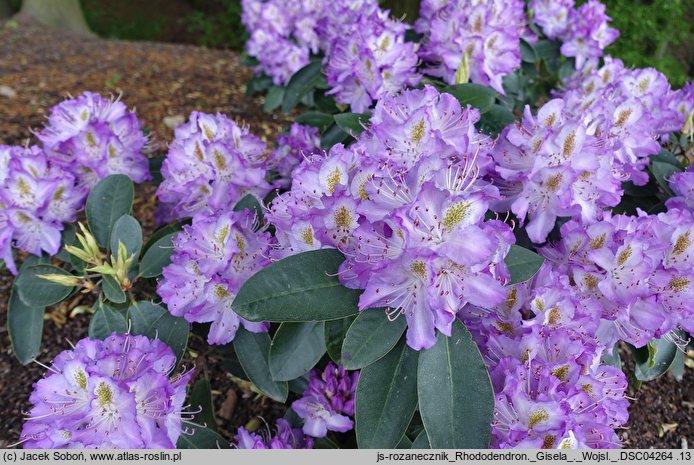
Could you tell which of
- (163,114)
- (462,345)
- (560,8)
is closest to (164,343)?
(462,345)

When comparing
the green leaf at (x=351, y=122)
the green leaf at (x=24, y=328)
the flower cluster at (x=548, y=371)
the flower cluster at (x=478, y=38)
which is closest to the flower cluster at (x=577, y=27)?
the flower cluster at (x=478, y=38)

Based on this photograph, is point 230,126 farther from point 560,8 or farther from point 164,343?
point 560,8

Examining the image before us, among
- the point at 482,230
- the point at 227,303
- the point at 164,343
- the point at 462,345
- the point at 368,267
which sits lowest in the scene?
the point at 164,343

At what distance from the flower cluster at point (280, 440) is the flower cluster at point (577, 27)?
1.51m

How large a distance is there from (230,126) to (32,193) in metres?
0.51

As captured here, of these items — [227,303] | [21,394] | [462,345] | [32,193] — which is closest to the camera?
[462,345]

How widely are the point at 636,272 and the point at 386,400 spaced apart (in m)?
0.50

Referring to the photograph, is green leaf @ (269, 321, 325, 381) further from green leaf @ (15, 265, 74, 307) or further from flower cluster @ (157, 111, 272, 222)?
green leaf @ (15, 265, 74, 307)

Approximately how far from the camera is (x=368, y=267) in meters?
0.93

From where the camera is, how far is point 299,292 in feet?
3.29

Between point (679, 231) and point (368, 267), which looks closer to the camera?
point (368, 267)

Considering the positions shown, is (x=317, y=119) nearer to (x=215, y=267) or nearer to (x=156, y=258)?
(x=156, y=258)

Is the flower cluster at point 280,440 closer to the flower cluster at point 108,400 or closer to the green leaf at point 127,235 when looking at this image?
the flower cluster at point 108,400

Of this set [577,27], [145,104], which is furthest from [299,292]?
[145,104]
